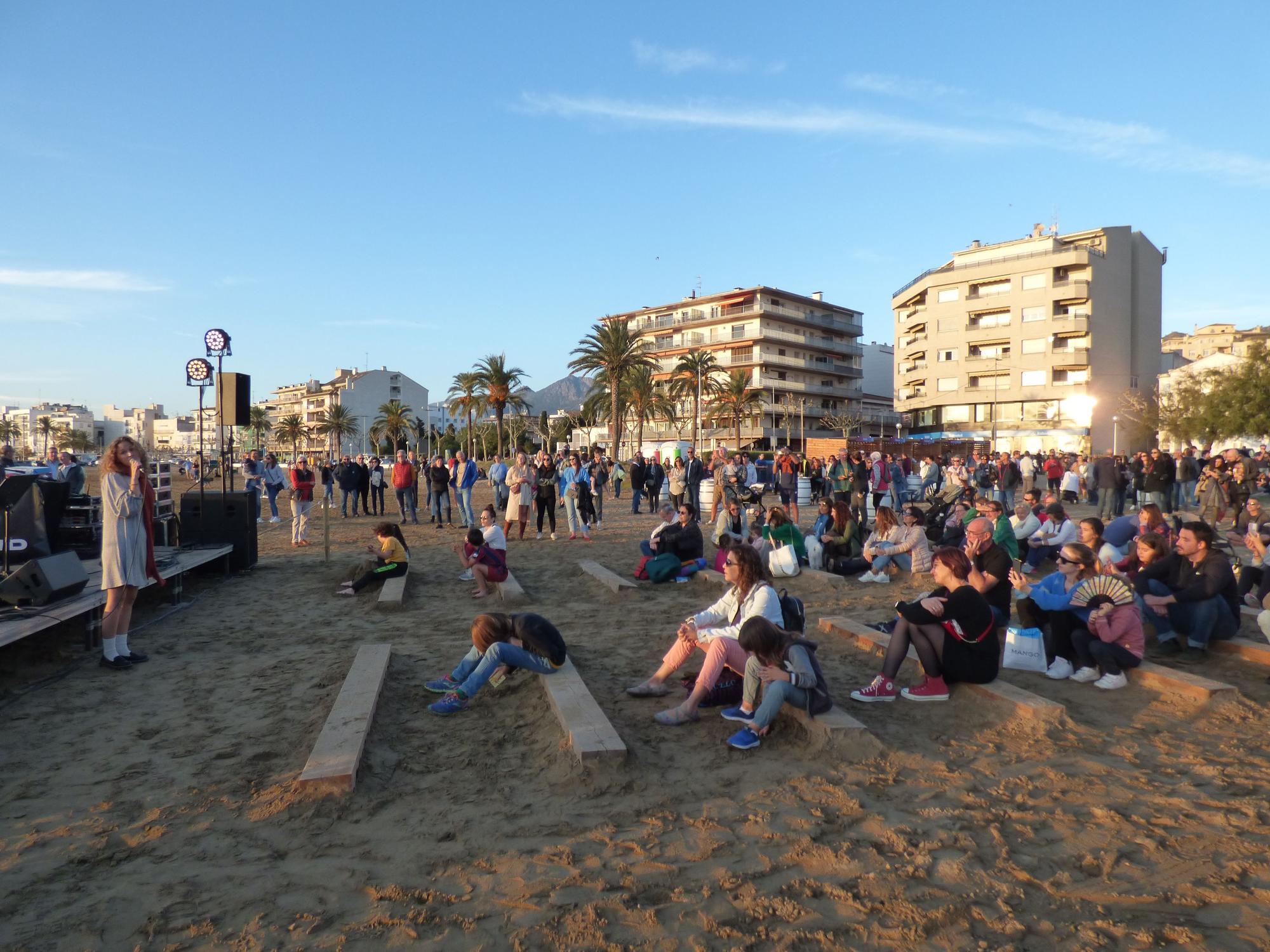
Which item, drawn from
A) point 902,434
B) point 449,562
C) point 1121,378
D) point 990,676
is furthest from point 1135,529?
point 902,434

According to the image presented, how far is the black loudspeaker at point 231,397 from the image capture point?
1171 centimetres

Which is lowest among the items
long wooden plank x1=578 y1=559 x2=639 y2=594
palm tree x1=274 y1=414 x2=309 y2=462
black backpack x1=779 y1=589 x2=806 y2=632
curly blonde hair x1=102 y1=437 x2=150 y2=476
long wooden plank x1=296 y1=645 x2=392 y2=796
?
long wooden plank x1=578 y1=559 x2=639 y2=594

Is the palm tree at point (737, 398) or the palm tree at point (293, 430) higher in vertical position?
the palm tree at point (737, 398)

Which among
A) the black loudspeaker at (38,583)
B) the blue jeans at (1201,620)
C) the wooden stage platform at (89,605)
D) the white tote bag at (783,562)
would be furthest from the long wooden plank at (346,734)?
the blue jeans at (1201,620)

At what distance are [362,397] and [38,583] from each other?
10406 centimetres

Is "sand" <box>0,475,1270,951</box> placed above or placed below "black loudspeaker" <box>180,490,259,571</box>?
below

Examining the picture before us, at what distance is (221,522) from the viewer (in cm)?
1200

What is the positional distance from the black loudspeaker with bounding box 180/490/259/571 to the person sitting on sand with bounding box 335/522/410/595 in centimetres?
267

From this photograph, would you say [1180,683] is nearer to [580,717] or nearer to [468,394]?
[580,717]

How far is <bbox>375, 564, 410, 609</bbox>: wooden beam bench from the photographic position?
938 centimetres

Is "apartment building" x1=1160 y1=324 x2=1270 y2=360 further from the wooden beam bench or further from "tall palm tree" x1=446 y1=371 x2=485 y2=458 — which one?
the wooden beam bench

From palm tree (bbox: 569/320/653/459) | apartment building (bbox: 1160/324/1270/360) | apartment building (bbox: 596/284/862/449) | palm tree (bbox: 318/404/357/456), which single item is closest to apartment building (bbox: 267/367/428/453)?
palm tree (bbox: 318/404/357/456)

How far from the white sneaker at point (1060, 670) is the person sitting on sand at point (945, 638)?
932mm

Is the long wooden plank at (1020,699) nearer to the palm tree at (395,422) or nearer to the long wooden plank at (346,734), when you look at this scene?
the long wooden plank at (346,734)
